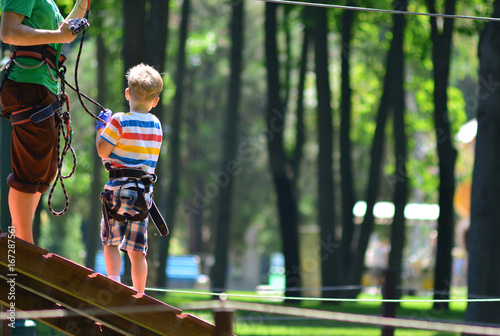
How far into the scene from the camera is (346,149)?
19.0m

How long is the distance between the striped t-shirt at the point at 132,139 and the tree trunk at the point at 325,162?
1195 centimetres

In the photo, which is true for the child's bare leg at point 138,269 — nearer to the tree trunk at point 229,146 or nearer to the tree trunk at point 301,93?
the tree trunk at point 229,146

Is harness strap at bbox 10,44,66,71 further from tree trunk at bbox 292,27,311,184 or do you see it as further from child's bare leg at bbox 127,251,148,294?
tree trunk at bbox 292,27,311,184

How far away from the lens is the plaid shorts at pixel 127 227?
515cm

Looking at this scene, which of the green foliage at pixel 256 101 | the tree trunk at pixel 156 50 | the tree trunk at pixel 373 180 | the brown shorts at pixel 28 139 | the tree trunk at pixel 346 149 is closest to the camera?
the brown shorts at pixel 28 139

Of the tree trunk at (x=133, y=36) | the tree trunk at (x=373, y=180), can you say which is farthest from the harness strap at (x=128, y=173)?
the tree trunk at (x=373, y=180)

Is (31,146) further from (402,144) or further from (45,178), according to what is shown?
(402,144)

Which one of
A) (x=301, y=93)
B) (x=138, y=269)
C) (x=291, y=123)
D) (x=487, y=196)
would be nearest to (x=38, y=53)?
→ (x=138, y=269)

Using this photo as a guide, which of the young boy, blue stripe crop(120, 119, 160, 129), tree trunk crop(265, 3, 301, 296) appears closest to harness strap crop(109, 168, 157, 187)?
the young boy

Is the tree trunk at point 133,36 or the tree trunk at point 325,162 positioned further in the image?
the tree trunk at point 325,162

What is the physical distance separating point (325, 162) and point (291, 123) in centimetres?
2044

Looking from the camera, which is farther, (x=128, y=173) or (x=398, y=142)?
(x=398, y=142)

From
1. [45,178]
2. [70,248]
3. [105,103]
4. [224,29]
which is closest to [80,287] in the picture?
[45,178]

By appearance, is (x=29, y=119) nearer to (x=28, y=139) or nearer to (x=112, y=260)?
(x=28, y=139)
